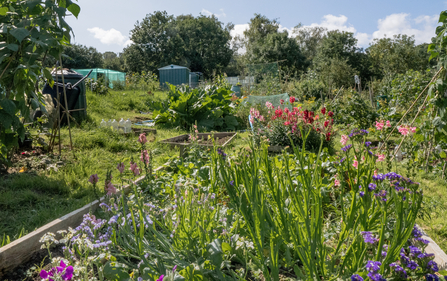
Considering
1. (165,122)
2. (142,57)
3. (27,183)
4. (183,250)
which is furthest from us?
(142,57)

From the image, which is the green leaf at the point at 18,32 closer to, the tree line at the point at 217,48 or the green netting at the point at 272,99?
the green netting at the point at 272,99

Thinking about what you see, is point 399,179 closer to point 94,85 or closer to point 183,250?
point 183,250

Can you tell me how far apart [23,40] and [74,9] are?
0.59 m

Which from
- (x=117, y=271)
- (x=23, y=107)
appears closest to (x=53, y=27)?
(x=23, y=107)

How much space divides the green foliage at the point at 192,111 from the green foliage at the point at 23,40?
12.1 ft

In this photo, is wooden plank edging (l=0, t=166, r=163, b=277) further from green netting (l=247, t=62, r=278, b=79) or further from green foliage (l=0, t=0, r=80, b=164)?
green netting (l=247, t=62, r=278, b=79)

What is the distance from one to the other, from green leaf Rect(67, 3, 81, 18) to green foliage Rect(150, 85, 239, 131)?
155 inches

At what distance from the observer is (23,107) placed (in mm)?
2346

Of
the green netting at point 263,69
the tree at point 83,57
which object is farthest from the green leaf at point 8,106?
the tree at point 83,57

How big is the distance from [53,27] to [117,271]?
6.31 feet

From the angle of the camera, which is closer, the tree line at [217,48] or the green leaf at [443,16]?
the green leaf at [443,16]

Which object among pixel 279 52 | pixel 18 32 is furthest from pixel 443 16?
pixel 279 52

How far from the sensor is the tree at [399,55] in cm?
2002

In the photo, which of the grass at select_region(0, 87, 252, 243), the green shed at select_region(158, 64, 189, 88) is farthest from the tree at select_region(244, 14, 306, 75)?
the grass at select_region(0, 87, 252, 243)
